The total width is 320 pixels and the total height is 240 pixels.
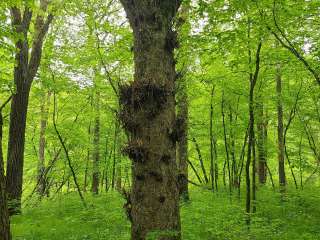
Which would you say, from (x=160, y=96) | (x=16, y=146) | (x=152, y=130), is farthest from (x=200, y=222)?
(x=16, y=146)

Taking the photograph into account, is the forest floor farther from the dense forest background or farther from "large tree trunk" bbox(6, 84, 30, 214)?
"large tree trunk" bbox(6, 84, 30, 214)

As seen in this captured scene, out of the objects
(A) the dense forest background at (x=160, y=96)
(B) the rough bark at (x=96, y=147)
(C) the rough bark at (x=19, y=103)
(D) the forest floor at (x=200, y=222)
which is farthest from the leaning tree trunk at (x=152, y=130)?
(B) the rough bark at (x=96, y=147)

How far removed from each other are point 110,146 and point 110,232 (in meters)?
10.2

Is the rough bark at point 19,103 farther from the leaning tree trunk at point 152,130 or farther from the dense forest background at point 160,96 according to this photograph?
the leaning tree trunk at point 152,130

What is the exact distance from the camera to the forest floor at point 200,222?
7195mm

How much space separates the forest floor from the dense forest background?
47 mm

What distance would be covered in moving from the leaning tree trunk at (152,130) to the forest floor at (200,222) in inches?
98.5

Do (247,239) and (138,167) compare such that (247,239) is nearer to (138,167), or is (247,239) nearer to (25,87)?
(138,167)

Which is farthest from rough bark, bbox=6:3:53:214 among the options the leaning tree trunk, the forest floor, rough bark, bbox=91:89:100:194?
the leaning tree trunk

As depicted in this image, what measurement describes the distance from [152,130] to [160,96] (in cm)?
46

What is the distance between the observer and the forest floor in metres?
7.20

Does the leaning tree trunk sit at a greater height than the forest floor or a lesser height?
greater

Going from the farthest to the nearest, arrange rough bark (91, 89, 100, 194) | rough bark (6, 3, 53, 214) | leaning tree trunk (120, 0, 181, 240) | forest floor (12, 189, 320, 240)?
rough bark (91, 89, 100, 194) → rough bark (6, 3, 53, 214) → forest floor (12, 189, 320, 240) → leaning tree trunk (120, 0, 181, 240)

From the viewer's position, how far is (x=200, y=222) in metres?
8.43
